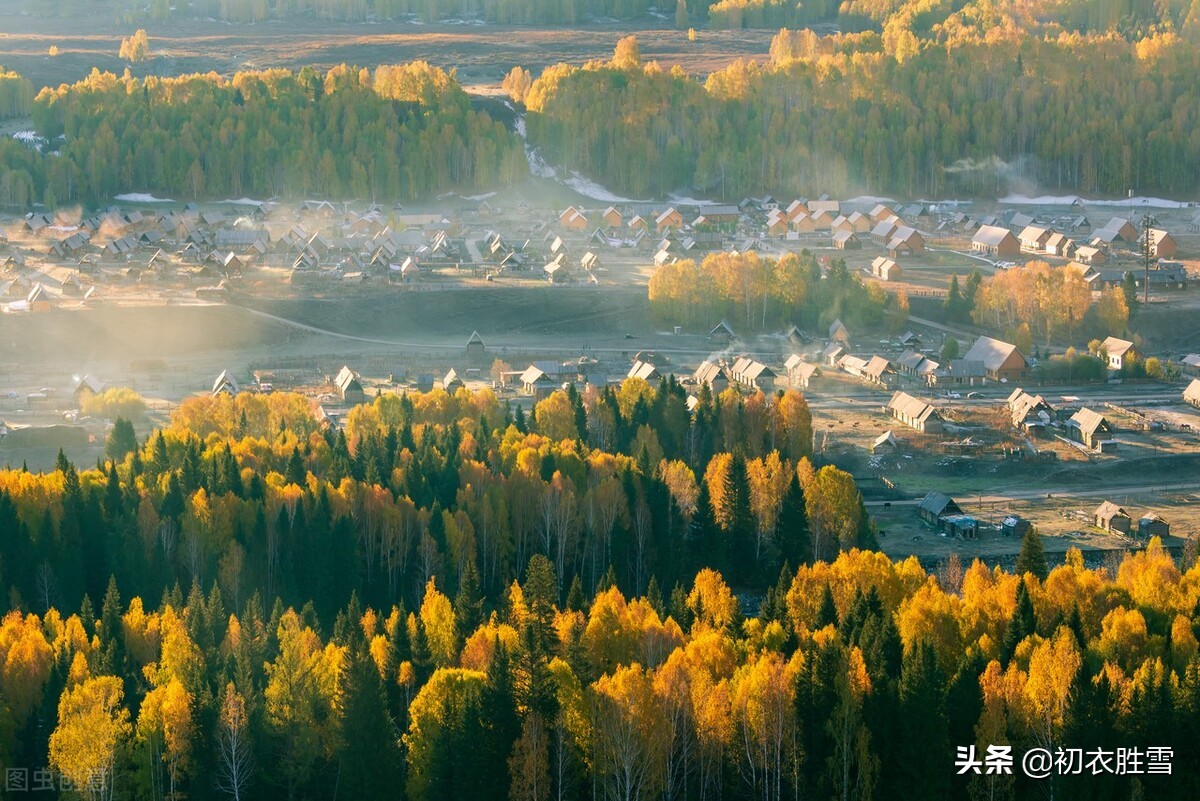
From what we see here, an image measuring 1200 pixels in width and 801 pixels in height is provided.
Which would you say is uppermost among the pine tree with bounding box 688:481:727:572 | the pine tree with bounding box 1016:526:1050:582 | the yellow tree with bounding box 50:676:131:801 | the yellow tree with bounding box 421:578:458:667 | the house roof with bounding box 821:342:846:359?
the yellow tree with bounding box 50:676:131:801

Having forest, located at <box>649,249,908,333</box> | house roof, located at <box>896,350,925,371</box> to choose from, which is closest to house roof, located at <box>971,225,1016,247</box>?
forest, located at <box>649,249,908,333</box>

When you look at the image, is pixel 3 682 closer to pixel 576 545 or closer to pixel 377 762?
pixel 377 762

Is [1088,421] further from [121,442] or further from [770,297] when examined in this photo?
[121,442]

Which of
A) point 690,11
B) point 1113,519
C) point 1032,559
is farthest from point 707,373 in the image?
point 690,11

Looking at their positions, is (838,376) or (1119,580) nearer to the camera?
(1119,580)

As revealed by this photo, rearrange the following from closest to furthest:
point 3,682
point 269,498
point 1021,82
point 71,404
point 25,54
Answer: point 3,682, point 269,498, point 71,404, point 1021,82, point 25,54

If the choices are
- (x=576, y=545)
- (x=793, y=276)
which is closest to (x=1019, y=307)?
(x=793, y=276)

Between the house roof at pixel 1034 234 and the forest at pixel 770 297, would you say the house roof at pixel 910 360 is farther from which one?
the house roof at pixel 1034 234

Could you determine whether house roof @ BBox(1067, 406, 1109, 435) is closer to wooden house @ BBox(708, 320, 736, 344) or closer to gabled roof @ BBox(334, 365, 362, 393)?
wooden house @ BBox(708, 320, 736, 344)
